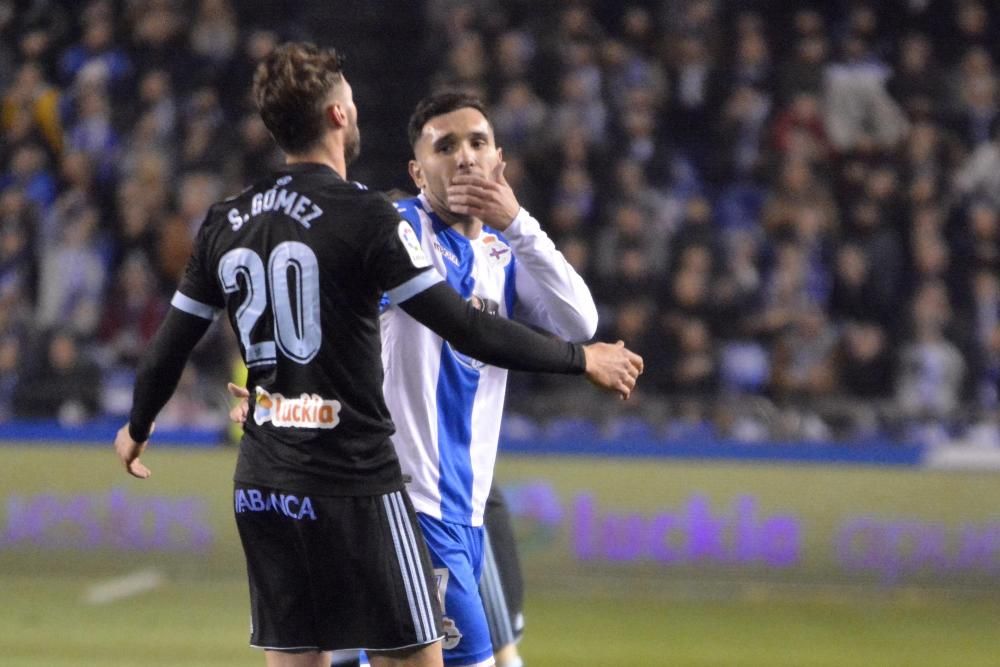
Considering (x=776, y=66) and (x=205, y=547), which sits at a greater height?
(x=776, y=66)

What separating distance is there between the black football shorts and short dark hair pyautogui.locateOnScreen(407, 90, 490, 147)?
129 cm

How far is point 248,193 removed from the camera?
3969 mm

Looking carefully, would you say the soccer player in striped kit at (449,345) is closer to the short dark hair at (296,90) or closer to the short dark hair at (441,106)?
the short dark hair at (441,106)

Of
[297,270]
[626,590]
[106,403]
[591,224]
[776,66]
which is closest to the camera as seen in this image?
[297,270]

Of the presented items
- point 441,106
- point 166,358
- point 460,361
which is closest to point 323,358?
point 166,358

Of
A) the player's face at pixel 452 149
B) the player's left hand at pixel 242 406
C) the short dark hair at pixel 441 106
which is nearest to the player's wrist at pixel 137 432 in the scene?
the player's left hand at pixel 242 406

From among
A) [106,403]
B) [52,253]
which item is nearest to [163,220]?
[52,253]

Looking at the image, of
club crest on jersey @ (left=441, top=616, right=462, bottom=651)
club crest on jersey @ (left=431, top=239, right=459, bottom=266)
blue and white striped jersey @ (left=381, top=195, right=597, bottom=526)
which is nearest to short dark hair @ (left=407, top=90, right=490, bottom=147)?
blue and white striped jersey @ (left=381, top=195, right=597, bottom=526)

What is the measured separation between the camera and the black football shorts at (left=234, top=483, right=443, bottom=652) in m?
3.91

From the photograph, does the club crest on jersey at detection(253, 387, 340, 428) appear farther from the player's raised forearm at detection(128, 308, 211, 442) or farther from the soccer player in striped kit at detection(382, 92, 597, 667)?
the soccer player in striped kit at detection(382, 92, 597, 667)

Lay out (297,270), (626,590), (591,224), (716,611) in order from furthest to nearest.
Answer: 1. (591,224)
2. (626,590)
3. (716,611)
4. (297,270)

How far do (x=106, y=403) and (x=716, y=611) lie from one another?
475cm

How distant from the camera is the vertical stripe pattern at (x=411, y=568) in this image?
12.9 ft

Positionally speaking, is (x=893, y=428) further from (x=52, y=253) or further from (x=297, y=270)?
(x=297, y=270)
